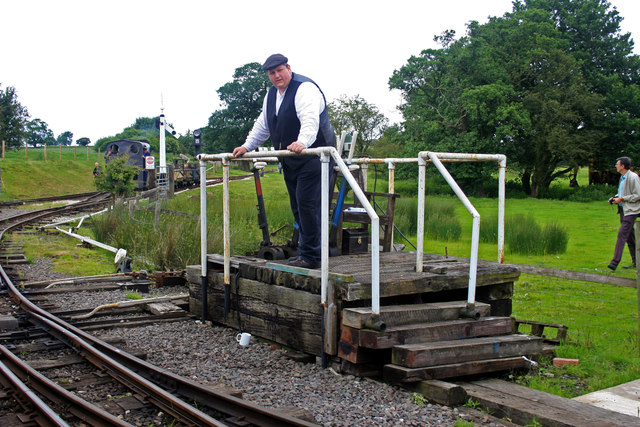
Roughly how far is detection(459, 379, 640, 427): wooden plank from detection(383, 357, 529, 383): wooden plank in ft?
0.48

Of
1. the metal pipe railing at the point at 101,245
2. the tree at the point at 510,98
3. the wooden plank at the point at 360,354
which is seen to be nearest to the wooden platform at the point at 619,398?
the wooden plank at the point at 360,354

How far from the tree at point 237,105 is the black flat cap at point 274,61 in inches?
2004

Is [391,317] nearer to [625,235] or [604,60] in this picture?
[625,235]

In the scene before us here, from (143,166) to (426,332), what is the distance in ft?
103

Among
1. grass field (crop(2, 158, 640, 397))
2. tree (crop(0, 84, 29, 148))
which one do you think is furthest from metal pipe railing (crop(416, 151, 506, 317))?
tree (crop(0, 84, 29, 148))

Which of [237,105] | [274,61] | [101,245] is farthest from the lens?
[237,105]

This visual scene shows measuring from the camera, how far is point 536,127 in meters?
36.0

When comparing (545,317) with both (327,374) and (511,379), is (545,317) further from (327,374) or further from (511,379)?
(327,374)

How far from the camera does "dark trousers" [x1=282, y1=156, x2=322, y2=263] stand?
545 centimetres

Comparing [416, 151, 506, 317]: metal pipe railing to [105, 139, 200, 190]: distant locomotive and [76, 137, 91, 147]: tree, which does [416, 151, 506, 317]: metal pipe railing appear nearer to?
[105, 139, 200, 190]: distant locomotive

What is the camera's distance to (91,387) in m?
4.45

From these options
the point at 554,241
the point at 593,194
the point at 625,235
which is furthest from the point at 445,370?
the point at 593,194

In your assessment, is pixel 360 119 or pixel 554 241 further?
pixel 360 119

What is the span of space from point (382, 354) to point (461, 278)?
1.09 meters
